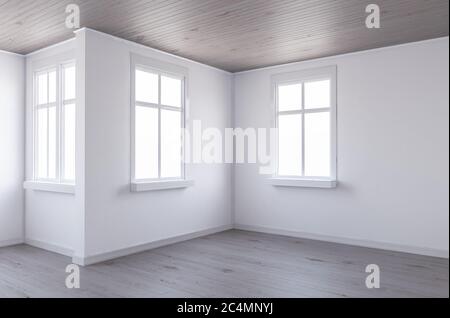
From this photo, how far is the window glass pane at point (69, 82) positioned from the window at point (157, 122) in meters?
0.71

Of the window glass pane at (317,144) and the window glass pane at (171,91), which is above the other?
the window glass pane at (171,91)

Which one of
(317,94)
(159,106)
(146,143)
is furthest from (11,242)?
(317,94)

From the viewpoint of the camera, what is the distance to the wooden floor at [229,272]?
3154 millimetres

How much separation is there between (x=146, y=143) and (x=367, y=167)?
2.69 m

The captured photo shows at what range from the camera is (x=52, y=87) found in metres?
4.76

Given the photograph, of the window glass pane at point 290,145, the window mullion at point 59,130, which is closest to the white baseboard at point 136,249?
the window mullion at point 59,130

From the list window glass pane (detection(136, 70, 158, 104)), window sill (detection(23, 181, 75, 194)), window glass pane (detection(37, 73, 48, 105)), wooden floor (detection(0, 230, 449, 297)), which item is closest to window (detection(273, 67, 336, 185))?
wooden floor (detection(0, 230, 449, 297))

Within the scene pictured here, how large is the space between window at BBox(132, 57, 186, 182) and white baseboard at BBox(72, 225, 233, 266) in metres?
0.77

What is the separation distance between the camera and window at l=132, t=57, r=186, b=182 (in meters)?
4.61

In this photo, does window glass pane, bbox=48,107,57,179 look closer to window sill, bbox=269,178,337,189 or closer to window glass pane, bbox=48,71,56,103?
window glass pane, bbox=48,71,56,103

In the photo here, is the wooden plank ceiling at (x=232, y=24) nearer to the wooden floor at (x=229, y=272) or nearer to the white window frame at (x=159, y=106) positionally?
the white window frame at (x=159, y=106)
